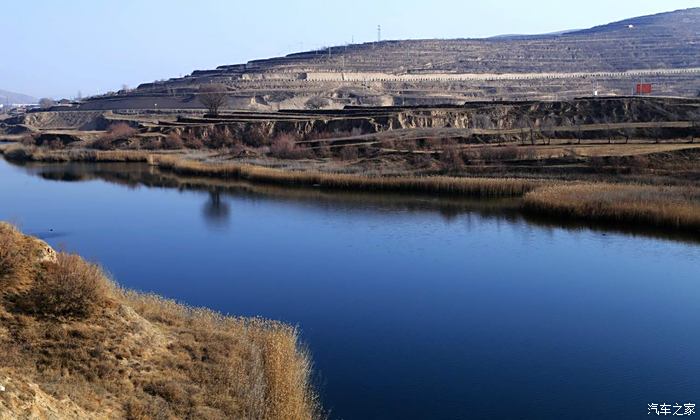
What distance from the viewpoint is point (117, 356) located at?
852 cm

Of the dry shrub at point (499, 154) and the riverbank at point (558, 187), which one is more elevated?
the dry shrub at point (499, 154)

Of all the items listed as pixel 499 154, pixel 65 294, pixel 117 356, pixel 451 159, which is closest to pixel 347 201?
pixel 451 159

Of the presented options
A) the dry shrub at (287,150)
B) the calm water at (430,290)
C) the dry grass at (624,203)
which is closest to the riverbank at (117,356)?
the calm water at (430,290)

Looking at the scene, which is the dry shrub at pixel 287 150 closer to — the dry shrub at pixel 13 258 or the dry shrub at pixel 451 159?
the dry shrub at pixel 451 159

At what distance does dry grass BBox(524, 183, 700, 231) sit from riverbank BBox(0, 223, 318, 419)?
12.6 metres

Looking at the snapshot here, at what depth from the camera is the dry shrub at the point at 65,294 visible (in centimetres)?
892

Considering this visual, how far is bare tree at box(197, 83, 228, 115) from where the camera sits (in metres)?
61.3

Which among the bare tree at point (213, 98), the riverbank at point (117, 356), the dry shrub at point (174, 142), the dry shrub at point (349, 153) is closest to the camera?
the riverbank at point (117, 356)

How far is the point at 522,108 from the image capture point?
46906 millimetres

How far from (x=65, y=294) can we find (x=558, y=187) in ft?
60.5

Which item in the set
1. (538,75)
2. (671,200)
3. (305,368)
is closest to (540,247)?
(671,200)

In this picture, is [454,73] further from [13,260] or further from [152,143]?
[13,260]

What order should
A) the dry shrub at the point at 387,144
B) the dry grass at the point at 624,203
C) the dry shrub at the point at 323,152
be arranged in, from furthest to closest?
the dry shrub at the point at 323,152 → the dry shrub at the point at 387,144 → the dry grass at the point at 624,203

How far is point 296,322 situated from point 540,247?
8.33m
